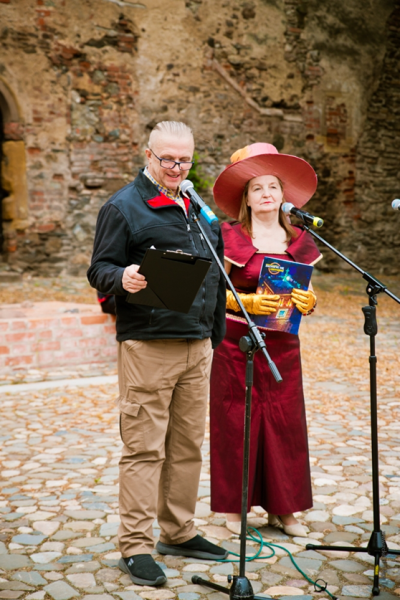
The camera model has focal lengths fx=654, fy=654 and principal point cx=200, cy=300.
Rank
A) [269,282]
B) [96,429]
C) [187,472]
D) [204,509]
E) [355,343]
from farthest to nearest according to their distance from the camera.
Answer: [355,343]
[96,429]
[204,509]
[269,282]
[187,472]

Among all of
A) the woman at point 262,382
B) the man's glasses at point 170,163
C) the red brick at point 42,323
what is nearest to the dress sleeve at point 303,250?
the woman at point 262,382

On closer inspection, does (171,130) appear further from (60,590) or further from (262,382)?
(60,590)

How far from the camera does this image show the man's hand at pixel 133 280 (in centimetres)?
252

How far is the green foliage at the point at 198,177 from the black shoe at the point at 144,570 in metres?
9.95

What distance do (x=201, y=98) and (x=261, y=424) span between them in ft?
37.6

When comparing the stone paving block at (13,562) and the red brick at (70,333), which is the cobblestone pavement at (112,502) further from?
the red brick at (70,333)

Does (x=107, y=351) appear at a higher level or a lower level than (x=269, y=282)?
lower

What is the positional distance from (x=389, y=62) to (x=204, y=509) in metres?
14.2

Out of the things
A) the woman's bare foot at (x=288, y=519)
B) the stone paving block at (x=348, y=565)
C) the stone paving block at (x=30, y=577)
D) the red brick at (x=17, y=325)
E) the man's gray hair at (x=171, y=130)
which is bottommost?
the stone paving block at (x=348, y=565)

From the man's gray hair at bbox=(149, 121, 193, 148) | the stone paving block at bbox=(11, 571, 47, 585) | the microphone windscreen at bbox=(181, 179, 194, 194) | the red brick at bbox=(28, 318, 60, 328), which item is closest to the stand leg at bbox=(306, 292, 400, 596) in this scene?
the microphone windscreen at bbox=(181, 179, 194, 194)

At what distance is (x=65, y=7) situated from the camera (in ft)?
39.9

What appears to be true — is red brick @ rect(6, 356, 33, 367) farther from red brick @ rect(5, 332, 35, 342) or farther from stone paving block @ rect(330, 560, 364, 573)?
stone paving block @ rect(330, 560, 364, 573)

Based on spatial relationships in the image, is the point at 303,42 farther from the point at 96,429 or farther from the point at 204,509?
the point at 204,509

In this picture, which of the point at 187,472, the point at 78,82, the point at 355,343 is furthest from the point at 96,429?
the point at 78,82
